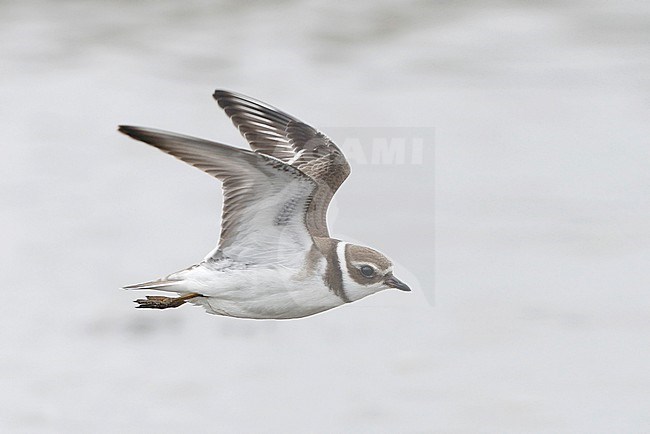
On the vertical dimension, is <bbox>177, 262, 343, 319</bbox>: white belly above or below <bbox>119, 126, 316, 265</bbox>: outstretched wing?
below

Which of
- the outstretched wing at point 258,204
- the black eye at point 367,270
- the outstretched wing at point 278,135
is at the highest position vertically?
the outstretched wing at point 278,135

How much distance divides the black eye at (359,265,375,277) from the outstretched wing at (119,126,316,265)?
320 millimetres

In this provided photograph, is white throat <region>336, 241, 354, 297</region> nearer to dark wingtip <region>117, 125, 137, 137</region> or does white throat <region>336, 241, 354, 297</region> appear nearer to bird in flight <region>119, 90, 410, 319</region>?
bird in flight <region>119, 90, 410, 319</region>

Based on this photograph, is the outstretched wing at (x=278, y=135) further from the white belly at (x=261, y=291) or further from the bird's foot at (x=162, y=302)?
the bird's foot at (x=162, y=302)

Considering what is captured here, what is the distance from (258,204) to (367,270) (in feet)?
2.18

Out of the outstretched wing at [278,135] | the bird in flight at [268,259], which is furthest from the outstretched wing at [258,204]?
the outstretched wing at [278,135]

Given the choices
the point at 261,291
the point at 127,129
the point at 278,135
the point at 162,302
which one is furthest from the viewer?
the point at 278,135

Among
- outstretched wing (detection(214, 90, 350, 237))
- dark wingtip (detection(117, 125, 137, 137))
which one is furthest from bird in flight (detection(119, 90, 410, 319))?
outstretched wing (detection(214, 90, 350, 237))

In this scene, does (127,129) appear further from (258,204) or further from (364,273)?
(364,273)

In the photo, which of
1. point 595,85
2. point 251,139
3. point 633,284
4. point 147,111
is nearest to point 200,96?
point 147,111

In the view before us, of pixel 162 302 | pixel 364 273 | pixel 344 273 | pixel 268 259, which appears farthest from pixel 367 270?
pixel 162 302

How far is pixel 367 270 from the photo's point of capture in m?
6.77

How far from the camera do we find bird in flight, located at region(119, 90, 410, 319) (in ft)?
20.9

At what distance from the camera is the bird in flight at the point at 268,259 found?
638 centimetres
